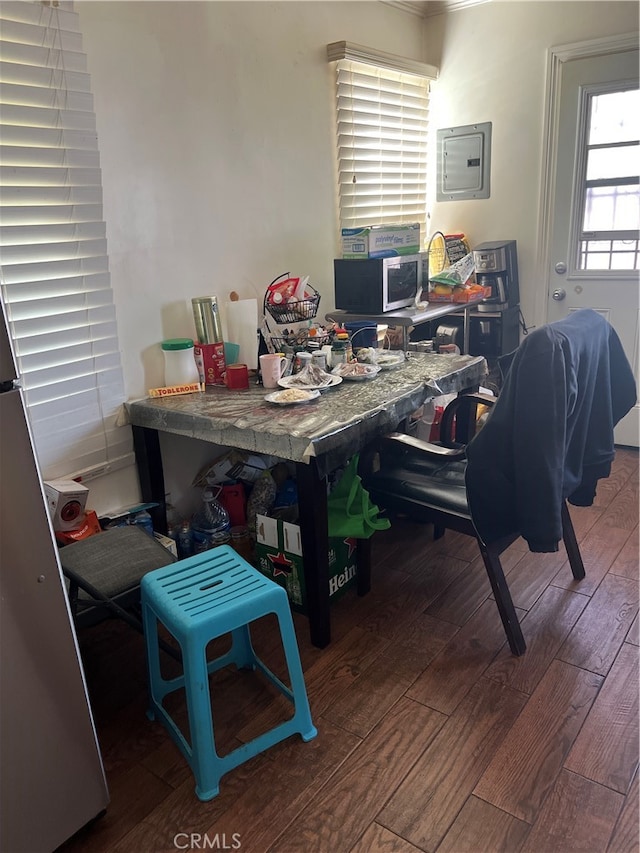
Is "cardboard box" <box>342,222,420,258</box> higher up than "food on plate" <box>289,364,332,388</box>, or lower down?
higher up

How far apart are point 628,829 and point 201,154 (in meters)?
2.54

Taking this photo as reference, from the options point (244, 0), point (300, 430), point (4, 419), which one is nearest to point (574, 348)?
point (300, 430)

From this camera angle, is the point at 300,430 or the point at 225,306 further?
the point at 225,306

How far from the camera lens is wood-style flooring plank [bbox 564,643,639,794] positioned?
4.94 feet

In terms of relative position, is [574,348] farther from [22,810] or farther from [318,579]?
[22,810]

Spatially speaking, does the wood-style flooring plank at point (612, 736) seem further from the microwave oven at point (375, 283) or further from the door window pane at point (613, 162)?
the door window pane at point (613, 162)

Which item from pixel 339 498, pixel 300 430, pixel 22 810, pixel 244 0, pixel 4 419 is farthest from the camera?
pixel 244 0

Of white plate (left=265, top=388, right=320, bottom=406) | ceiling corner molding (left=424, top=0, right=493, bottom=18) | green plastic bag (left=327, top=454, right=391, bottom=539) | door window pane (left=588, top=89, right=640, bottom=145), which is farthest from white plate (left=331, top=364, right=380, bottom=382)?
ceiling corner molding (left=424, top=0, right=493, bottom=18)

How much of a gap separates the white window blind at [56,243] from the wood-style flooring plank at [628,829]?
6.12 ft

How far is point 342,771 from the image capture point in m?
1.54

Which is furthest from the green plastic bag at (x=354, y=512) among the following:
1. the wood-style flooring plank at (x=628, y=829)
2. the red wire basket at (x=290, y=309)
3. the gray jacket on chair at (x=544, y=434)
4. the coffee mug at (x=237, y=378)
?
the wood-style flooring plank at (x=628, y=829)

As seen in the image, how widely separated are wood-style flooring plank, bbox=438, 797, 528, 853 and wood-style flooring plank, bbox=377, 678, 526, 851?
20mm

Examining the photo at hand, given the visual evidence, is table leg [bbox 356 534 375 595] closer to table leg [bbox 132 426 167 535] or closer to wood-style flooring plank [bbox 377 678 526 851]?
wood-style flooring plank [bbox 377 678 526 851]

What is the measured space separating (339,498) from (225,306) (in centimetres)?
98
